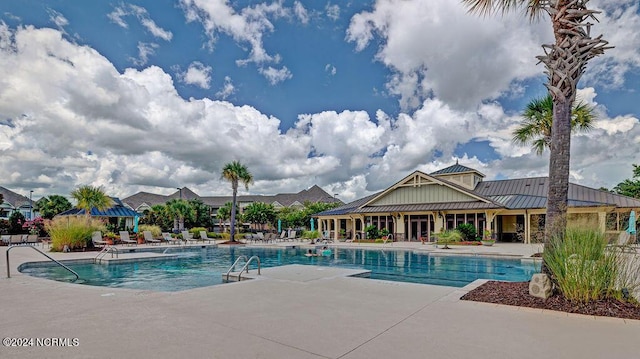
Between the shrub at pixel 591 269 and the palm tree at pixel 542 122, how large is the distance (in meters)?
12.5

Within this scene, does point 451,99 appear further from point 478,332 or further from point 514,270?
point 478,332

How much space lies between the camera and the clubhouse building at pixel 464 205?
2522 cm

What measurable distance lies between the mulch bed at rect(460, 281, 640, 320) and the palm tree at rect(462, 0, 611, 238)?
52.5 inches

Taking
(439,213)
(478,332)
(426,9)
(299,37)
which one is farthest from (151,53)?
(439,213)

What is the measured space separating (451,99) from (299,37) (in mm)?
8350

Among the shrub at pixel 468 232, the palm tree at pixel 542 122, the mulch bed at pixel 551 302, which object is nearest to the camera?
the mulch bed at pixel 551 302

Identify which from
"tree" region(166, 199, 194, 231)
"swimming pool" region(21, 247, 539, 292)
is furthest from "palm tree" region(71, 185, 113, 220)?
"swimming pool" region(21, 247, 539, 292)

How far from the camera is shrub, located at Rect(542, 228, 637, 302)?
226 inches

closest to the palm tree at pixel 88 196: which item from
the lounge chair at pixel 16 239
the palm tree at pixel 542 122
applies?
the lounge chair at pixel 16 239

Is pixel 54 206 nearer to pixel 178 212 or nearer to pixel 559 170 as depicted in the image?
pixel 178 212

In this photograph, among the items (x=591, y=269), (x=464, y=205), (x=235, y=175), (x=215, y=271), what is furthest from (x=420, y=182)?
(x=591, y=269)

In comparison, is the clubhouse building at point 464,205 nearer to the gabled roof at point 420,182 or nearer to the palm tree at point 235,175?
the gabled roof at point 420,182

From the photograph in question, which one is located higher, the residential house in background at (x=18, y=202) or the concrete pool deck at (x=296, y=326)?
the residential house in background at (x=18, y=202)

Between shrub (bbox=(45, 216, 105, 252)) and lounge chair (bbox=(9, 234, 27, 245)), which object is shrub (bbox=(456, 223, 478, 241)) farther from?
lounge chair (bbox=(9, 234, 27, 245))
